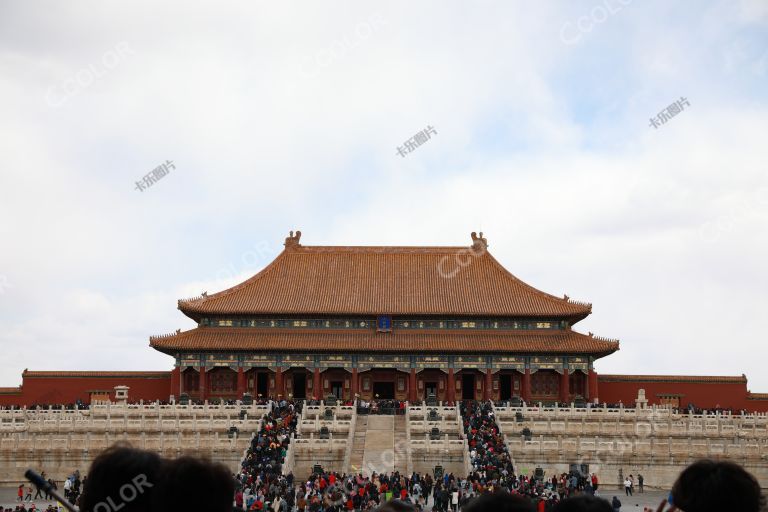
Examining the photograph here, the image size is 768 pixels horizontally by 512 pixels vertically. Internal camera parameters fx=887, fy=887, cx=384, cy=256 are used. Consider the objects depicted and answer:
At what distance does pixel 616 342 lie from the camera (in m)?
63.3

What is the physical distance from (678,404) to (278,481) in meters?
39.1

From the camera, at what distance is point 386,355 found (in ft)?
210

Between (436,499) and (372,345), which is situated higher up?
(372,345)

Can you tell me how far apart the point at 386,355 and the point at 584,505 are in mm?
58856

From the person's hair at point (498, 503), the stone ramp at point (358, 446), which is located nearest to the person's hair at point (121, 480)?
the person's hair at point (498, 503)

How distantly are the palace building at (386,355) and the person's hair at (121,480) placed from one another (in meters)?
Result: 57.4

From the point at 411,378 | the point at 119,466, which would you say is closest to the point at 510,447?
the point at 411,378

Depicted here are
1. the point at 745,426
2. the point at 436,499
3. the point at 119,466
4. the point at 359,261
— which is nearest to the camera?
the point at 119,466

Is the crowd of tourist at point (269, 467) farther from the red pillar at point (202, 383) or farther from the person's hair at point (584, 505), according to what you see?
the person's hair at point (584, 505)

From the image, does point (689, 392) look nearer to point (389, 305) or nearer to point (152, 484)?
point (389, 305)

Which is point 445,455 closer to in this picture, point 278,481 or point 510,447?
point 510,447

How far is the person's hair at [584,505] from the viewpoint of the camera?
5297 mm

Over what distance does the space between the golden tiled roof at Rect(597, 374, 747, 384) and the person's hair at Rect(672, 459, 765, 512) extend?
60.1 metres

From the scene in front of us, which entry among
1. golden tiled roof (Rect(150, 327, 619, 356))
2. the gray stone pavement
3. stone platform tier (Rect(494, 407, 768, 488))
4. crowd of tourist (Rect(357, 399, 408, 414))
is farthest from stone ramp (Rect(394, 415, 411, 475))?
golden tiled roof (Rect(150, 327, 619, 356))
